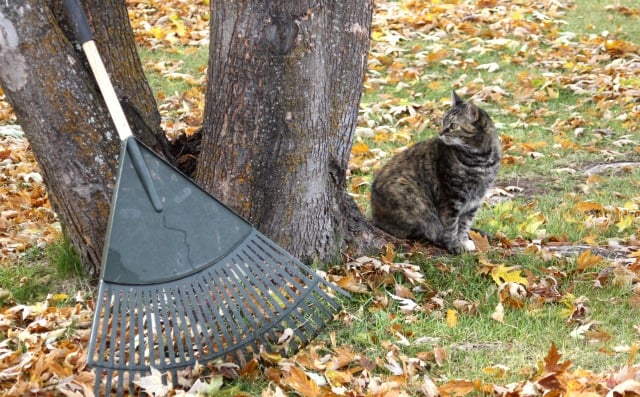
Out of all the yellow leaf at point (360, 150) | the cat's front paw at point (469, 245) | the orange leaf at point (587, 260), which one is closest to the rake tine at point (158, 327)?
the cat's front paw at point (469, 245)

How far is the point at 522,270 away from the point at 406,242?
82cm

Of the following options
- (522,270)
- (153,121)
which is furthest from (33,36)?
(522,270)

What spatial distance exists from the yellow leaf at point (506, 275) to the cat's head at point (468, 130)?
1345 millimetres

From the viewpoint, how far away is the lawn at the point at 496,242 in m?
3.52

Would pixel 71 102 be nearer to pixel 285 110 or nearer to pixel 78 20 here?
pixel 78 20

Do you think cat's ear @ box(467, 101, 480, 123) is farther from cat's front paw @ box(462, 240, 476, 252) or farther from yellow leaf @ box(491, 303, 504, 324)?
yellow leaf @ box(491, 303, 504, 324)

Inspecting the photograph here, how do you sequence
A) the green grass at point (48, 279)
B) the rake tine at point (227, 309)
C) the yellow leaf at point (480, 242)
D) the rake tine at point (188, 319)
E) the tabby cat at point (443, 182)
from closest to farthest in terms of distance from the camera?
the rake tine at point (188, 319)
the rake tine at point (227, 309)
the green grass at point (48, 279)
the yellow leaf at point (480, 242)
the tabby cat at point (443, 182)

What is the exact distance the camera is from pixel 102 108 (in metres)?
4.05

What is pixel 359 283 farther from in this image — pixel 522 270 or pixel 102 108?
pixel 102 108

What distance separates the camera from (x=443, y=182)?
18.0ft

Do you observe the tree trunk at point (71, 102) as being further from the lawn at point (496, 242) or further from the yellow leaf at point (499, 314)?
the yellow leaf at point (499, 314)

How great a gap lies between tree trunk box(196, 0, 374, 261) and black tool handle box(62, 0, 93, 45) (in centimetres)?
68

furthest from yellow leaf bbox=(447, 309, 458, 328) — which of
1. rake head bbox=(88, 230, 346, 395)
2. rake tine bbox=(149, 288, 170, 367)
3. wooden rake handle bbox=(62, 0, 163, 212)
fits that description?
wooden rake handle bbox=(62, 0, 163, 212)

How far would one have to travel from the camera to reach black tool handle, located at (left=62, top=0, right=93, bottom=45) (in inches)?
148
